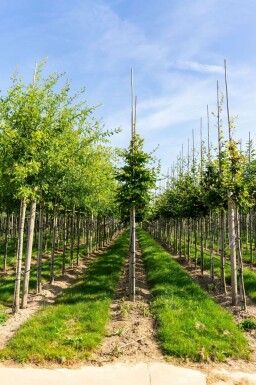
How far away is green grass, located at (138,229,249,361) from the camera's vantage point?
8.59 metres

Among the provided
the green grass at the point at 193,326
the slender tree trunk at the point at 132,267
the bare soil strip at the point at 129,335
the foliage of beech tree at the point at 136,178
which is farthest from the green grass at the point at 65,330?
the foliage of beech tree at the point at 136,178

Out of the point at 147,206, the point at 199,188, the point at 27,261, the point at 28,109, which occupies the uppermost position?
the point at 28,109

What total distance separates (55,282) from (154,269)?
18.8ft

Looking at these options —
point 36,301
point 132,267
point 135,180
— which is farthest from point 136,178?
point 36,301

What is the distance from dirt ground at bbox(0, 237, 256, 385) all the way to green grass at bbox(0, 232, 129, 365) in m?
0.37

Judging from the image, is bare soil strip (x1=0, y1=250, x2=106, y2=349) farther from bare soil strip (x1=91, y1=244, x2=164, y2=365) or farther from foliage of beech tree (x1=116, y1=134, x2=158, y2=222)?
foliage of beech tree (x1=116, y1=134, x2=158, y2=222)

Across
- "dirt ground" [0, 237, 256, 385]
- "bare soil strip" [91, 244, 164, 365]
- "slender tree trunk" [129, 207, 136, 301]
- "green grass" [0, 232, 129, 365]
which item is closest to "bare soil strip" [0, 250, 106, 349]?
"dirt ground" [0, 237, 256, 385]

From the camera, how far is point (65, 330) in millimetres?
9633

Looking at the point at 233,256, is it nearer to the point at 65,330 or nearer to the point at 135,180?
the point at 135,180

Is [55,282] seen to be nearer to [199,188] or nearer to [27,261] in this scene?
[27,261]

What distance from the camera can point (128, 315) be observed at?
11578mm

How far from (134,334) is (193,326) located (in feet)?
6.01

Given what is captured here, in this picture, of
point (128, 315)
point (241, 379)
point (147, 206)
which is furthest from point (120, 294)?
point (241, 379)

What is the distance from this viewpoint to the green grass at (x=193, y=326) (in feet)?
28.2
